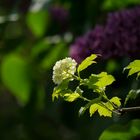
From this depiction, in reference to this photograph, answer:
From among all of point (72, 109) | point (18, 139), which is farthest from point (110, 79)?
point (18, 139)

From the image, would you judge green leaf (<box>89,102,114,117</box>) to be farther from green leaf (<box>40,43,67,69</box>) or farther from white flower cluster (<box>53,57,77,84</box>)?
green leaf (<box>40,43,67,69</box>)

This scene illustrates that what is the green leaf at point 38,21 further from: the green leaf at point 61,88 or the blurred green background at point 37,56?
the green leaf at point 61,88

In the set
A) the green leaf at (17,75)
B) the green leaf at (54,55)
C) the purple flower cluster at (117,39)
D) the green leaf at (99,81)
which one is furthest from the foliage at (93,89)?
the green leaf at (17,75)

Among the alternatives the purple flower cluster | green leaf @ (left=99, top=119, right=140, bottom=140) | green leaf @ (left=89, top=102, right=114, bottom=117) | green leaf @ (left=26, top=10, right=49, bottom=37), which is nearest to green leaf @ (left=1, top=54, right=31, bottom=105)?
green leaf @ (left=26, top=10, right=49, bottom=37)

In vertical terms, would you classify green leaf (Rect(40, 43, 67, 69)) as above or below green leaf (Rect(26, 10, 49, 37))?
below

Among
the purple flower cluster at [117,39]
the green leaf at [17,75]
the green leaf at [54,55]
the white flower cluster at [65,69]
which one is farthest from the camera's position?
the green leaf at [17,75]

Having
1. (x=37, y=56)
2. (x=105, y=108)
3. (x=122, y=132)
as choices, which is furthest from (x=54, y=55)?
(x=105, y=108)

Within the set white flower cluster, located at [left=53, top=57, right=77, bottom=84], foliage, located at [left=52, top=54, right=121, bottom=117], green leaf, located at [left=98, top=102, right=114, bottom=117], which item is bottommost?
green leaf, located at [left=98, top=102, right=114, bottom=117]
